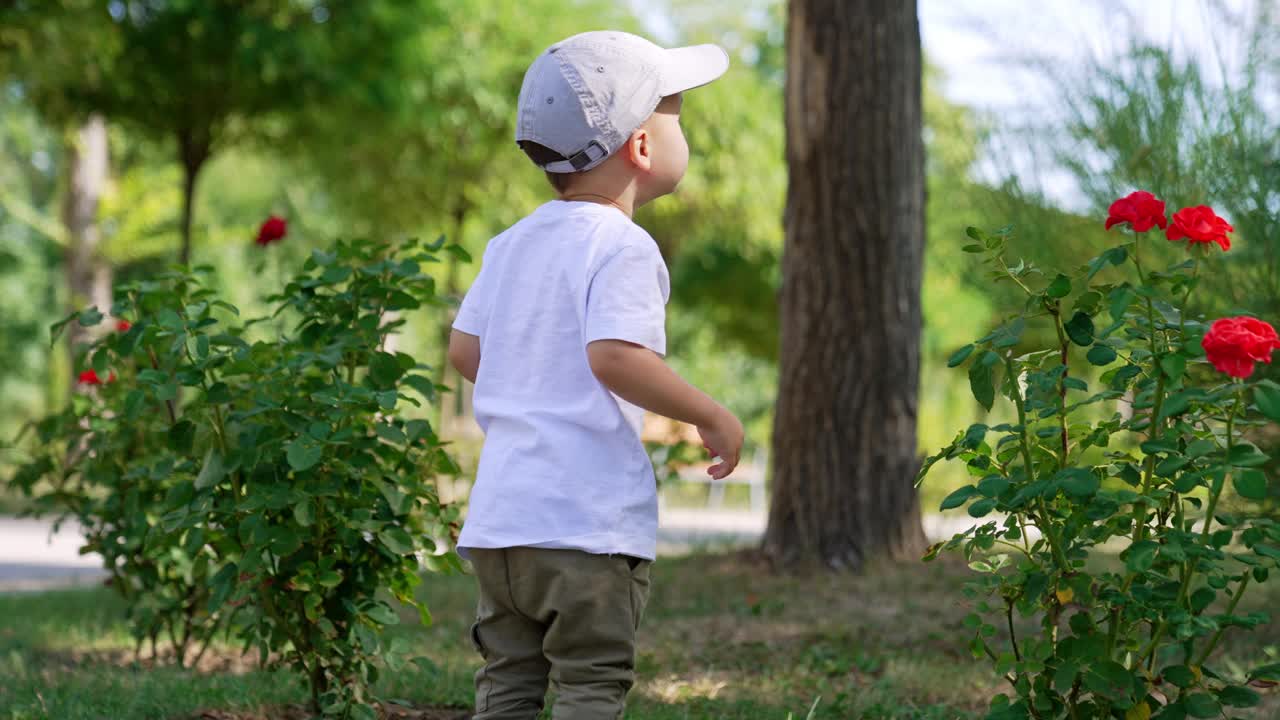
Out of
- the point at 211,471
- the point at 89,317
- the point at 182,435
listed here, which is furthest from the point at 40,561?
the point at 211,471

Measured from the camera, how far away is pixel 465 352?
2.48m

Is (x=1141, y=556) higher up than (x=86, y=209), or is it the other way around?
(x=86, y=209)

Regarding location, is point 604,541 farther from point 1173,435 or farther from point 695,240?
point 695,240

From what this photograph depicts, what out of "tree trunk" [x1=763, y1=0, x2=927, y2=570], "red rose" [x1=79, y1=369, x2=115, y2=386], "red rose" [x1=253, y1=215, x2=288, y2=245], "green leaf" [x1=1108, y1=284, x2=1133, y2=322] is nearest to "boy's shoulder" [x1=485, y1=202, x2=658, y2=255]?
"green leaf" [x1=1108, y1=284, x2=1133, y2=322]

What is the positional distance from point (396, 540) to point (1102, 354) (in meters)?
1.58

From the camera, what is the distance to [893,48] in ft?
19.0

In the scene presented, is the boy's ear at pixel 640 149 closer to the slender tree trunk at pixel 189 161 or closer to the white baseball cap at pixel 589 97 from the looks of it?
the white baseball cap at pixel 589 97

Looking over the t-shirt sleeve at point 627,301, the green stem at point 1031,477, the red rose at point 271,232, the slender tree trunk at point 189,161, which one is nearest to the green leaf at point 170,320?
the t-shirt sleeve at point 627,301

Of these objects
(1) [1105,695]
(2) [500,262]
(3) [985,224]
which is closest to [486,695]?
(2) [500,262]

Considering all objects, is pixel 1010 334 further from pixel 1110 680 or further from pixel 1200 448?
pixel 1110 680

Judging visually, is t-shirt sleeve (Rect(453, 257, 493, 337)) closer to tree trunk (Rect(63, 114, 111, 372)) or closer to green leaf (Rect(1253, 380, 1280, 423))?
green leaf (Rect(1253, 380, 1280, 423))

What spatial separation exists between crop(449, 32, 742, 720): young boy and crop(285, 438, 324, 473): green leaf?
0.47 meters

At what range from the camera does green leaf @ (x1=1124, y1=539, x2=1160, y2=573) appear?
2067mm

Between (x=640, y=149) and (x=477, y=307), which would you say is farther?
(x=477, y=307)
